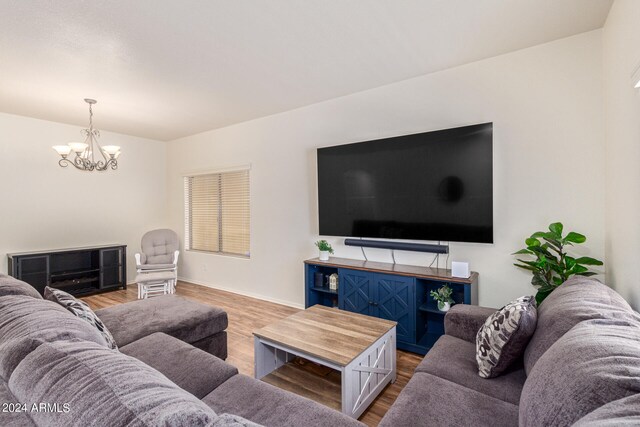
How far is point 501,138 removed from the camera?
8.72 ft

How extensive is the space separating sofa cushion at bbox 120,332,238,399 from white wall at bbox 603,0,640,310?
7.42ft

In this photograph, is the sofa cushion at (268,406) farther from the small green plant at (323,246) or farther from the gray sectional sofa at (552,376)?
the small green plant at (323,246)

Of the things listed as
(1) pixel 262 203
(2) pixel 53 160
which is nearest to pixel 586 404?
(1) pixel 262 203

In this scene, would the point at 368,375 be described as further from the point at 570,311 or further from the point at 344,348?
the point at 570,311

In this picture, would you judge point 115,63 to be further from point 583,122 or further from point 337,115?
point 583,122

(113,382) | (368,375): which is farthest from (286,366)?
(113,382)

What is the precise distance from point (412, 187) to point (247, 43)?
1.93m

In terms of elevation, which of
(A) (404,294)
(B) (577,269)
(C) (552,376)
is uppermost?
(B) (577,269)

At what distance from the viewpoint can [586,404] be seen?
776mm

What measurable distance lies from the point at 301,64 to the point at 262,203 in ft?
7.13

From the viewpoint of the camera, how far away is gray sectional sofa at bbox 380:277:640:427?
2.55 feet

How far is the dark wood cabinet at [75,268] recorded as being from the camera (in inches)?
163

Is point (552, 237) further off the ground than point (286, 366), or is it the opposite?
point (552, 237)

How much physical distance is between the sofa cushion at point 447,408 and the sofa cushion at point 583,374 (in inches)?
10.4
